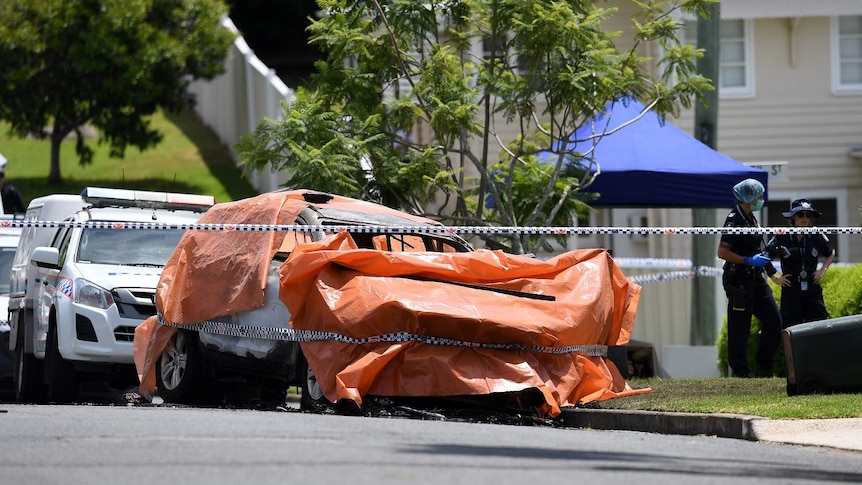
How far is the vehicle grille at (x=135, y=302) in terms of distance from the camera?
41.1 feet

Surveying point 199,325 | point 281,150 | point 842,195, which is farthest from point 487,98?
point 842,195

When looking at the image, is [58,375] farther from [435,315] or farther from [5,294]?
[435,315]

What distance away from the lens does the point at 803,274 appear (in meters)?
12.9

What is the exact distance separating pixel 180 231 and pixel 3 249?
177 inches

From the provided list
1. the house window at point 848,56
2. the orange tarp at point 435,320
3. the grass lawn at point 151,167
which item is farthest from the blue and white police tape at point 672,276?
the grass lawn at point 151,167

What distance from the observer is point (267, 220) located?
1102cm

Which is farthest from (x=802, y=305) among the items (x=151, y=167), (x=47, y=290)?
(x=151, y=167)

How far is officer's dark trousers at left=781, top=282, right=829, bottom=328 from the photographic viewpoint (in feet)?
42.5

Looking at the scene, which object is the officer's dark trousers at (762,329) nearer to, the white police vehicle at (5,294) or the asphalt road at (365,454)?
the asphalt road at (365,454)

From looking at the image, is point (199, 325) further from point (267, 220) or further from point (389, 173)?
point (389, 173)

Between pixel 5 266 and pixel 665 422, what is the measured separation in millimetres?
9860

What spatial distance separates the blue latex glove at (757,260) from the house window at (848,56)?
12756 millimetres

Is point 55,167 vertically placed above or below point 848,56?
below

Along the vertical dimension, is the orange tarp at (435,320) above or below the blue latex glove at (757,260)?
below
